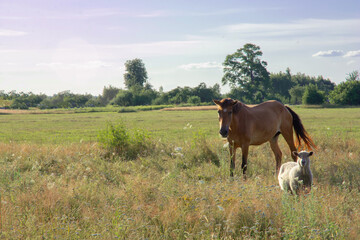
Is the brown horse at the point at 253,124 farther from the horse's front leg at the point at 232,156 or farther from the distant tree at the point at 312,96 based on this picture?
the distant tree at the point at 312,96

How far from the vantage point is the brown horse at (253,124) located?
831cm

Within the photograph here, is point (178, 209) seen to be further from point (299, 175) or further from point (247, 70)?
point (247, 70)

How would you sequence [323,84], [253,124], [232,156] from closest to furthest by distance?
[232,156], [253,124], [323,84]

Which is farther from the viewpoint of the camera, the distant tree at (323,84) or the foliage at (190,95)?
the distant tree at (323,84)

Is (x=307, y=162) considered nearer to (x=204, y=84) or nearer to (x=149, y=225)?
(x=149, y=225)

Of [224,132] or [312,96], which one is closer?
[224,132]

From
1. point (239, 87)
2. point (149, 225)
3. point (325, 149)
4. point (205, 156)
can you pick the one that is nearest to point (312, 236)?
point (149, 225)

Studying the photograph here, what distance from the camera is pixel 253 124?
29.9 ft

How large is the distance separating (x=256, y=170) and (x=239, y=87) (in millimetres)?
90922

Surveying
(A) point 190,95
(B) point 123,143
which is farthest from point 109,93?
(B) point 123,143

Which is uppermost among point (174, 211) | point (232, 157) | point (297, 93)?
point (297, 93)

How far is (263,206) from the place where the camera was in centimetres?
548

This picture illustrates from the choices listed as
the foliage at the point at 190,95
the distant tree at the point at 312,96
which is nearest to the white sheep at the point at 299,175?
the distant tree at the point at 312,96

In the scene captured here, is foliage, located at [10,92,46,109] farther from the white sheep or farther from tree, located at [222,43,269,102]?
the white sheep
